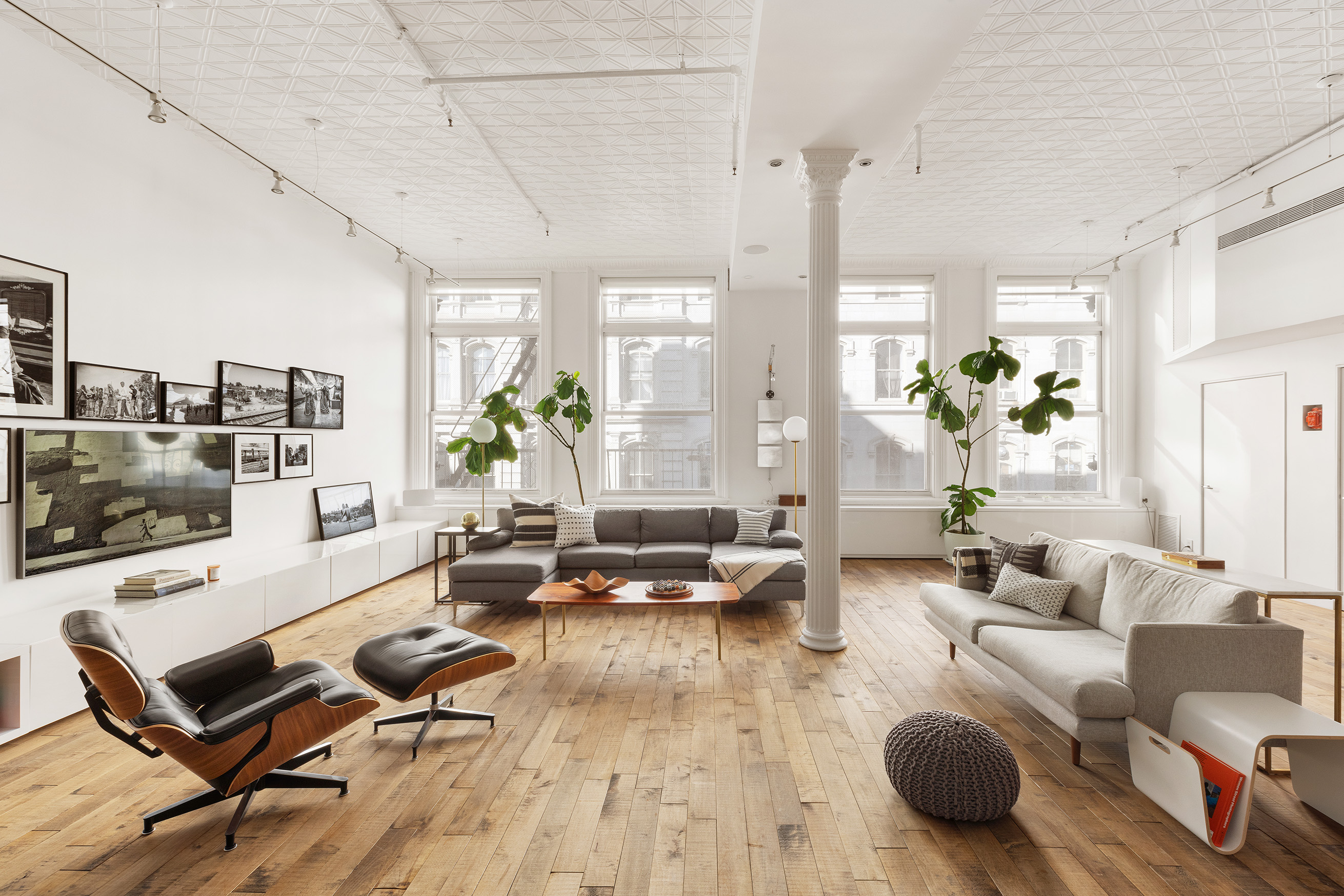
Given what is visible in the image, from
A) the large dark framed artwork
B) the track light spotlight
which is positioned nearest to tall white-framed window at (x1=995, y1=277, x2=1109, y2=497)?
the track light spotlight

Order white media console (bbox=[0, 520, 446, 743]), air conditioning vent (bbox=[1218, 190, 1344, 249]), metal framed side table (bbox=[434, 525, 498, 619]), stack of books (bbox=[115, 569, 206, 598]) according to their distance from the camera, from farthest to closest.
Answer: metal framed side table (bbox=[434, 525, 498, 619])
air conditioning vent (bbox=[1218, 190, 1344, 249])
stack of books (bbox=[115, 569, 206, 598])
white media console (bbox=[0, 520, 446, 743])

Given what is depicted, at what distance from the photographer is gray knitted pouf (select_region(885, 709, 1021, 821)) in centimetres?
224

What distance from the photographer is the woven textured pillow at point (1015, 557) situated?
12.8 feet

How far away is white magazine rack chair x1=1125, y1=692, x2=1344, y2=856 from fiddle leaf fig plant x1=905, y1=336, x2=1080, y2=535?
3674 millimetres

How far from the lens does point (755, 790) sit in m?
2.50

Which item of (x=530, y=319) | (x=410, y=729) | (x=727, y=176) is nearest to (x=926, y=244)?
(x=727, y=176)

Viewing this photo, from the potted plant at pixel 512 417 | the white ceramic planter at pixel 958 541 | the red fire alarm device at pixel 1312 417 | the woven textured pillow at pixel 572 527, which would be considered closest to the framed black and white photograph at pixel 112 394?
the potted plant at pixel 512 417

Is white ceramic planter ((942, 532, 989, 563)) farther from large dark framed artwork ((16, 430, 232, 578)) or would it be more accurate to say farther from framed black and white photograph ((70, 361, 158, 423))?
framed black and white photograph ((70, 361, 158, 423))

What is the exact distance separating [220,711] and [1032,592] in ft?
13.7

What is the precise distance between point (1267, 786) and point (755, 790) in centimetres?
212

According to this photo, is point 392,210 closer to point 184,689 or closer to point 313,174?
point 313,174

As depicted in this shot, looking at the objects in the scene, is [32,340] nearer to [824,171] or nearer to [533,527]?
[533,527]

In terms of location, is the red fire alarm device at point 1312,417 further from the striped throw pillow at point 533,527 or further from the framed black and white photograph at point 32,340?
the framed black and white photograph at point 32,340

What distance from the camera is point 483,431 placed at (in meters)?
6.00
